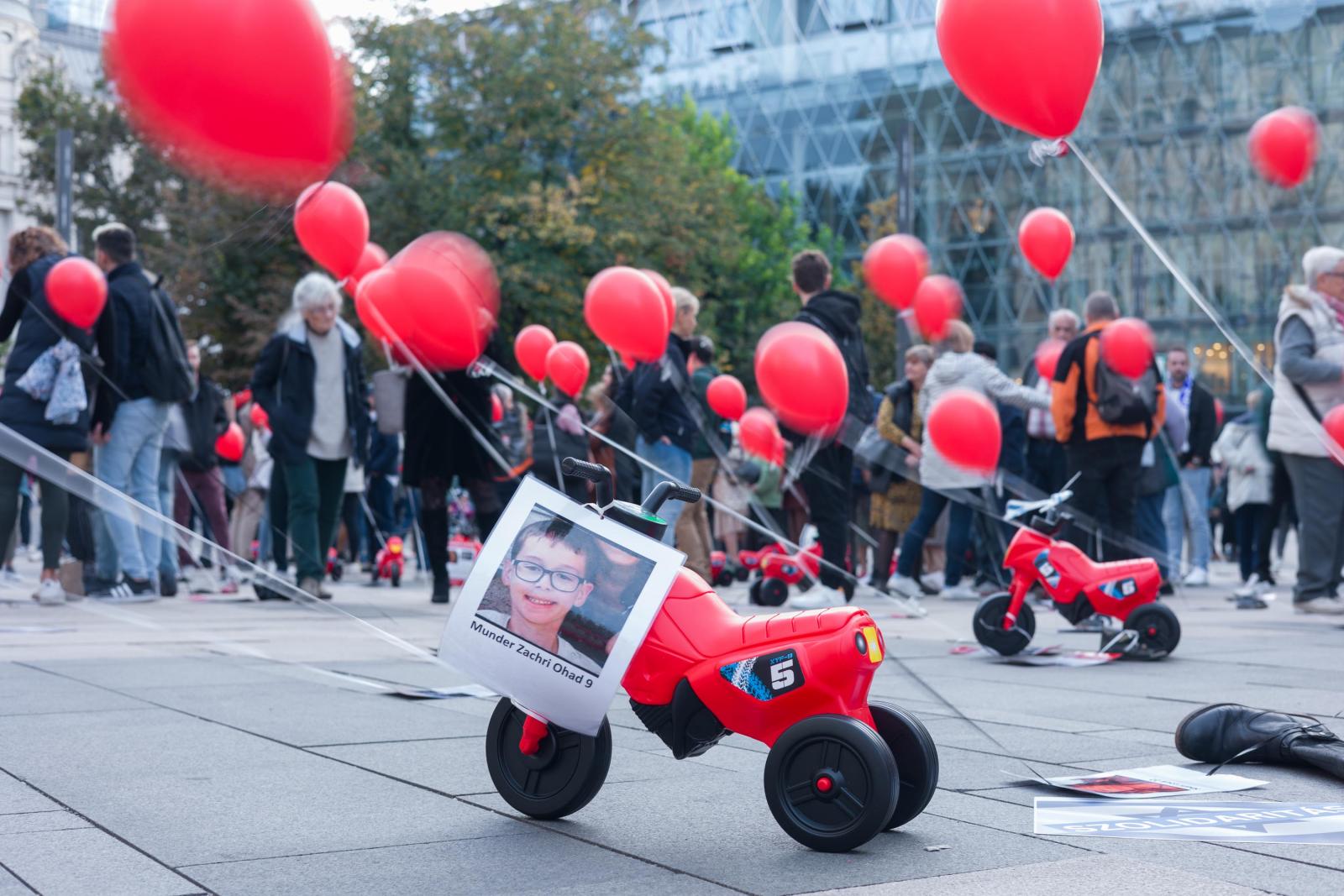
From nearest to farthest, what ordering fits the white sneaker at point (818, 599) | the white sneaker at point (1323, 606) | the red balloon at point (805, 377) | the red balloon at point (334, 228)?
the red balloon at point (334, 228) < the red balloon at point (805, 377) < the white sneaker at point (1323, 606) < the white sneaker at point (818, 599)

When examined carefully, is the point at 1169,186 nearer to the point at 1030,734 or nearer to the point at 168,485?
the point at 168,485

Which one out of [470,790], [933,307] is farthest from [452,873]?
[933,307]

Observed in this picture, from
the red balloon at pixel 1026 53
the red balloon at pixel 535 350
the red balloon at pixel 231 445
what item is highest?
the red balloon at pixel 1026 53

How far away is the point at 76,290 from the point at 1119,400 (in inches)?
235

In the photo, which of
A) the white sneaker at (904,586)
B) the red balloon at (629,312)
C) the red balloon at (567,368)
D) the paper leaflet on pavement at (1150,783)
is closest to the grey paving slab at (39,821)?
the paper leaflet on pavement at (1150,783)

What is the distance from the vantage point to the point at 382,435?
14094 mm

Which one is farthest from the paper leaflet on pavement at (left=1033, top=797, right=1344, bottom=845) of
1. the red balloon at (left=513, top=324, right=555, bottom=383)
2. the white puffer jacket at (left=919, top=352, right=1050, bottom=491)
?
the red balloon at (left=513, top=324, right=555, bottom=383)

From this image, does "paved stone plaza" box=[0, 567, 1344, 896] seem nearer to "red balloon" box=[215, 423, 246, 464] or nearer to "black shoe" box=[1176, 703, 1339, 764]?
"black shoe" box=[1176, 703, 1339, 764]

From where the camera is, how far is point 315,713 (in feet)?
17.6

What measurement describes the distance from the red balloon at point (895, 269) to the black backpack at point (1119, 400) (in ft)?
5.68

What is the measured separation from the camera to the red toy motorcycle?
714 centimetres

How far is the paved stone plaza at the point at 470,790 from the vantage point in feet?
10.5

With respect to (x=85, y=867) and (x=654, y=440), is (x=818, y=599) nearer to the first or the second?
(x=654, y=440)

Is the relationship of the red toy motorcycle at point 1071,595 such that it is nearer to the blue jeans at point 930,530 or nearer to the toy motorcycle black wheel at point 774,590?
the toy motorcycle black wheel at point 774,590
